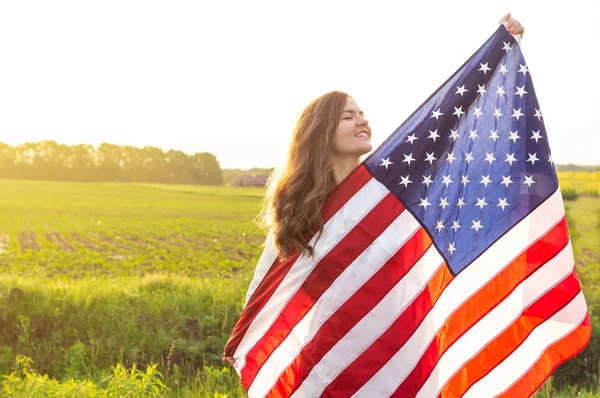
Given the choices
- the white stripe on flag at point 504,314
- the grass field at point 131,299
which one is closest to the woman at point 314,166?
the white stripe on flag at point 504,314

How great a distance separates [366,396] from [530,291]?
118 centimetres

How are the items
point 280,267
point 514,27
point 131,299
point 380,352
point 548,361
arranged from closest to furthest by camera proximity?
point 380,352
point 548,361
point 280,267
point 514,27
point 131,299

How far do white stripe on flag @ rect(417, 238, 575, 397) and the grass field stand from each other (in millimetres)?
1549

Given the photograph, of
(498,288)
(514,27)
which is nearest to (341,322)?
(498,288)

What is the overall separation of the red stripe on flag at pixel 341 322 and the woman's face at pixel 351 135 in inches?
27.0

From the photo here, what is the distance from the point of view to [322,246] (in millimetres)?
3615

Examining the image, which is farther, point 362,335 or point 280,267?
point 280,267

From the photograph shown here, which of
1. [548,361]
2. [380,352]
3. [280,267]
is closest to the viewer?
[380,352]

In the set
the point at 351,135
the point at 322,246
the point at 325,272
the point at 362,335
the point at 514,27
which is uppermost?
the point at 514,27

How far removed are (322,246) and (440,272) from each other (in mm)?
755

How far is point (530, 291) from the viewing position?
369cm

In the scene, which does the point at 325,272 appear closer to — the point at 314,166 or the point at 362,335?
the point at 362,335

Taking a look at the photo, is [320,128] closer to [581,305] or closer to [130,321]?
[581,305]

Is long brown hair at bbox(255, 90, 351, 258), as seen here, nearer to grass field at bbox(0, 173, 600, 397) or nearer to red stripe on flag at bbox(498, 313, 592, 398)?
red stripe on flag at bbox(498, 313, 592, 398)
